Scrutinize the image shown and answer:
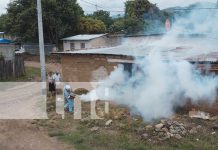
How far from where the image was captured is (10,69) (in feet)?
76.8

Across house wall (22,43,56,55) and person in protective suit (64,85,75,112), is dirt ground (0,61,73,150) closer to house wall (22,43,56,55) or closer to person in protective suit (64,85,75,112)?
person in protective suit (64,85,75,112)

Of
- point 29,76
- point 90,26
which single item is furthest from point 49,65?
point 90,26

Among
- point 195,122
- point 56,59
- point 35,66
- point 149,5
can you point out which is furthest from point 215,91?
point 149,5

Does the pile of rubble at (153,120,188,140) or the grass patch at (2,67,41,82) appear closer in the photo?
the pile of rubble at (153,120,188,140)

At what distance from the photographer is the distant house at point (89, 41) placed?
34719 mm

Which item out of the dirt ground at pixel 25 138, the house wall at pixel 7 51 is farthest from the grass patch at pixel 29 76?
the dirt ground at pixel 25 138

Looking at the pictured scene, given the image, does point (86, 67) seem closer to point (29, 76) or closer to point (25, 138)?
point (25, 138)

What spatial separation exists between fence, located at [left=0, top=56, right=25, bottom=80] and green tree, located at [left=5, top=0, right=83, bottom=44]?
8.78 meters

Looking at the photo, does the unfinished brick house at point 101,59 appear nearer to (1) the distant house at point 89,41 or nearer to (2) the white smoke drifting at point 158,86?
(2) the white smoke drifting at point 158,86

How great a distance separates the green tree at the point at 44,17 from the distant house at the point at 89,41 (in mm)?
1185

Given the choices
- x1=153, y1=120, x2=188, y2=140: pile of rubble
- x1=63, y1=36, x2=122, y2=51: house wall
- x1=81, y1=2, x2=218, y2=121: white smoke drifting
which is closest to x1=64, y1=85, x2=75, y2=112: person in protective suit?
x1=81, y1=2, x2=218, y2=121: white smoke drifting

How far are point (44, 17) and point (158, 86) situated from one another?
2069 centimetres

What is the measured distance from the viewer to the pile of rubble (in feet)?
37.0

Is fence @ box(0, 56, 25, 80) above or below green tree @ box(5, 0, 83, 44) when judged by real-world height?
below
